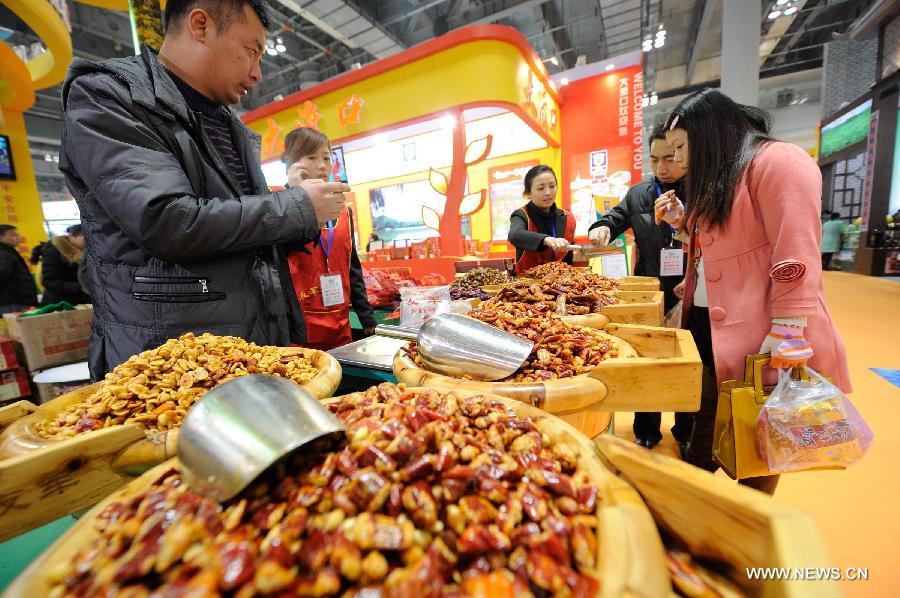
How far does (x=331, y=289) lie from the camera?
2.36m

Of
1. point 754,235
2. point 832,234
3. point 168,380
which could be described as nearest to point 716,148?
point 754,235

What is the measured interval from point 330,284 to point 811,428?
2.32m

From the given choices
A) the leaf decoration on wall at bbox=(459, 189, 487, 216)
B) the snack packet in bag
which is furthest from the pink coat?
the leaf decoration on wall at bbox=(459, 189, 487, 216)

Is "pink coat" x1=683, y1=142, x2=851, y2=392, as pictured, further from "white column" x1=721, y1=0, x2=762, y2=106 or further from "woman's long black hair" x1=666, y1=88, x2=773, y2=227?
"white column" x1=721, y1=0, x2=762, y2=106

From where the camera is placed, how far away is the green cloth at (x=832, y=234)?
417 inches

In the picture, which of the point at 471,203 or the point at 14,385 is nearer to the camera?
the point at 14,385

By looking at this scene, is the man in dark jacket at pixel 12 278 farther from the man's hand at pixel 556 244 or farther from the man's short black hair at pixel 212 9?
the man's hand at pixel 556 244

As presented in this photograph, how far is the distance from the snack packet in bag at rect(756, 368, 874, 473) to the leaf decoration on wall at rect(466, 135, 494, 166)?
4.37 meters

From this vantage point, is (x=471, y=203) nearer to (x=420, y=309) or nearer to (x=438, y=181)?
(x=438, y=181)

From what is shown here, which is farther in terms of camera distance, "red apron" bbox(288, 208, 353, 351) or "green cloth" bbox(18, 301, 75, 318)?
"green cloth" bbox(18, 301, 75, 318)

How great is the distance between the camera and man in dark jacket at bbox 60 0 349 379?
42.1 inches

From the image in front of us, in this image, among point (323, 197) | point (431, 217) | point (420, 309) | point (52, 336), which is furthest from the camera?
point (431, 217)

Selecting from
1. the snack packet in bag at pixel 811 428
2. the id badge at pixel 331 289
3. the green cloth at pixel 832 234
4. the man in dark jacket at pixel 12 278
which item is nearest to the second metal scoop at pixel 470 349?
the snack packet in bag at pixel 811 428

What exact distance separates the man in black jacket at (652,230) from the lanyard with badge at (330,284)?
6.48ft
